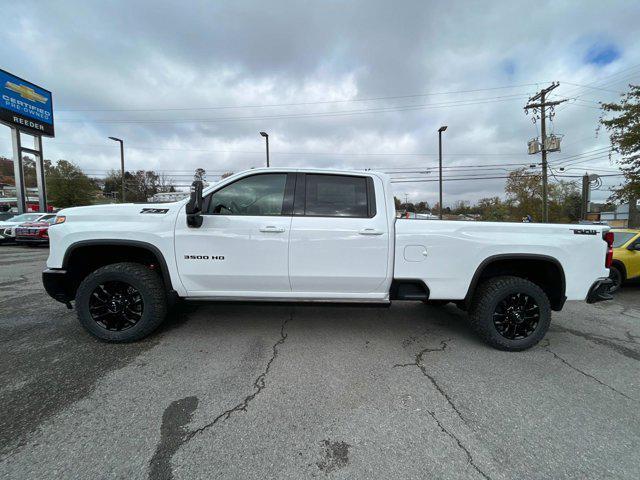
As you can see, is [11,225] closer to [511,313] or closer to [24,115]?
[24,115]

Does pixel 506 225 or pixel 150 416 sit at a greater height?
pixel 506 225

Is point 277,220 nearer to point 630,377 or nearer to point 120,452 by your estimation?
point 120,452

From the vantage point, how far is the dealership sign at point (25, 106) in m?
17.3

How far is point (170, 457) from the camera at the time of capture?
186 cm

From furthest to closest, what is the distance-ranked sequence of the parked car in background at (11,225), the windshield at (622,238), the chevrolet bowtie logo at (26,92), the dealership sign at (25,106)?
1. the chevrolet bowtie logo at (26,92)
2. the dealership sign at (25,106)
3. the parked car in background at (11,225)
4. the windshield at (622,238)

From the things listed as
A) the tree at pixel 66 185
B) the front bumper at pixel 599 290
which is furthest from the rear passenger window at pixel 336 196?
the tree at pixel 66 185

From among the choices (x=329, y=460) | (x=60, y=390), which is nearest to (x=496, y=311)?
Answer: (x=329, y=460)

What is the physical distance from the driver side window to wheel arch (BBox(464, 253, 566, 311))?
2.35 m

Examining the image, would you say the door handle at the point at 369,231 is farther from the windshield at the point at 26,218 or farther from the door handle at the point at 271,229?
the windshield at the point at 26,218

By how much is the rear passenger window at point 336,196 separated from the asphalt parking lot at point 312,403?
1.52 meters

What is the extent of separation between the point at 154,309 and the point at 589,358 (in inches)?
190

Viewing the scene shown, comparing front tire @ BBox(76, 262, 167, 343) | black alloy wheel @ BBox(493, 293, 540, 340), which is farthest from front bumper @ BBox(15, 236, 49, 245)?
black alloy wheel @ BBox(493, 293, 540, 340)

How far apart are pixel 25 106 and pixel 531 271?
26.7m

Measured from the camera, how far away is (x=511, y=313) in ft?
11.0
